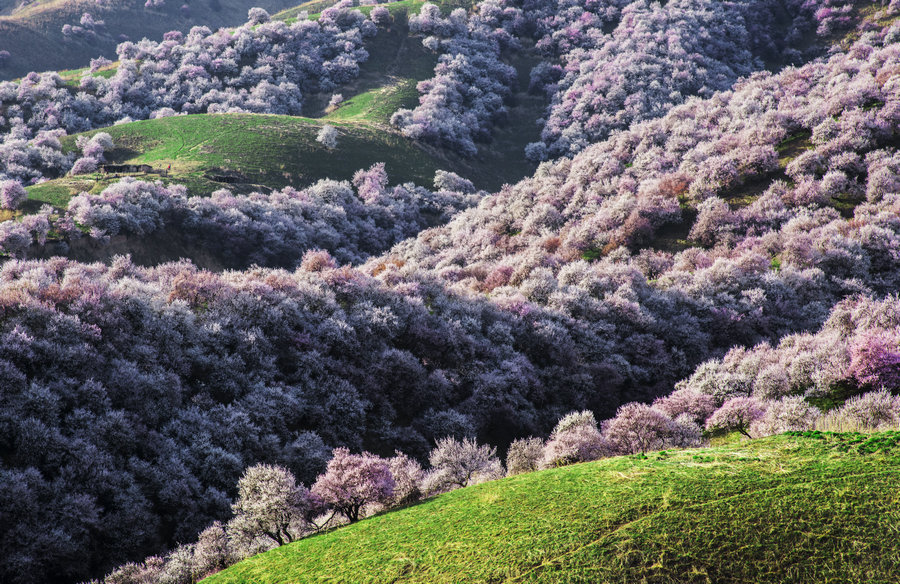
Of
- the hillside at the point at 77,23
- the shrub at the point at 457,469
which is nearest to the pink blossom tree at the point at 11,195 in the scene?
the shrub at the point at 457,469

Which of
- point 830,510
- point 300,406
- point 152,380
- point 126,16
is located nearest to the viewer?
point 830,510

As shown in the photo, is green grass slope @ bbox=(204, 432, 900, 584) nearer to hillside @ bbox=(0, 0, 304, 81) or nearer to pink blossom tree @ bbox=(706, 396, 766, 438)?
pink blossom tree @ bbox=(706, 396, 766, 438)

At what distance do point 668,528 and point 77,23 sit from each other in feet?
627

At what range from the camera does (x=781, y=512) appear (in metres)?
8.37

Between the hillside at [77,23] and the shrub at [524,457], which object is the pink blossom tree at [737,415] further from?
the hillside at [77,23]

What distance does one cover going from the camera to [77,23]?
476ft

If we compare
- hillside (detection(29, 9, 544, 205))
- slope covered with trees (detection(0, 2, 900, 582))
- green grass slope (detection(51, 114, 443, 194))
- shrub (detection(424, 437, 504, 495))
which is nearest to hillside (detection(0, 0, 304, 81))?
green grass slope (detection(51, 114, 443, 194))

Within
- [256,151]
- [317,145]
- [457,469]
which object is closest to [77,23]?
[256,151]

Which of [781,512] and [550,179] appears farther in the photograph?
[550,179]

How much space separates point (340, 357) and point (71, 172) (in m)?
54.5

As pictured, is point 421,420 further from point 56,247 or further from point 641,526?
point 56,247

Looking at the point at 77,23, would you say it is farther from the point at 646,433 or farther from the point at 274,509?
the point at 646,433

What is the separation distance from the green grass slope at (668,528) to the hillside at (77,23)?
151370mm

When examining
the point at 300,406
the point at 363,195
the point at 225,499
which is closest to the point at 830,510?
the point at 225,499
